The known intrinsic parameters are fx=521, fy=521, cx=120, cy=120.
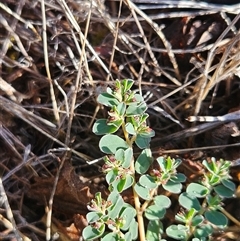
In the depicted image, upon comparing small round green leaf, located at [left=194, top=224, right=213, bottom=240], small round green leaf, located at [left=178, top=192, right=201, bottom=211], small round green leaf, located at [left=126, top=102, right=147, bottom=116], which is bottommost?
small round green leaf, located at [left=194, top=224, right=213, bottom=240]

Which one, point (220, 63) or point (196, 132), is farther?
point (196, 132)

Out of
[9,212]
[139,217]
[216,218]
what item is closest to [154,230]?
[139,217]

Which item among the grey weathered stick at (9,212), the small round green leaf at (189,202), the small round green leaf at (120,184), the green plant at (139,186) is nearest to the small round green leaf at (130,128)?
the green plant at (139,186)

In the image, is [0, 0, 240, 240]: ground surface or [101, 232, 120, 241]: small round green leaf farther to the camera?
[0, 0, 240, 240]: ground surface

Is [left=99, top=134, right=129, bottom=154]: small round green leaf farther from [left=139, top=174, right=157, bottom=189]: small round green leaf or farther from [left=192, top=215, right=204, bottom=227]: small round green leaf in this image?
[left=192, top=215, right=204, bottom=227]: small round green leaf

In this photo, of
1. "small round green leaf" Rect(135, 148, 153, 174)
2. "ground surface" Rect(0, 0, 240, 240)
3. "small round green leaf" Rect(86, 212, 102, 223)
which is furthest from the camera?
"ground surface" Rect(0, 0, 240, 240)

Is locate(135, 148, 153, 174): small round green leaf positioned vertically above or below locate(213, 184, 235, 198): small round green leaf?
above

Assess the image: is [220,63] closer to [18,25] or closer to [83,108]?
[83,108]

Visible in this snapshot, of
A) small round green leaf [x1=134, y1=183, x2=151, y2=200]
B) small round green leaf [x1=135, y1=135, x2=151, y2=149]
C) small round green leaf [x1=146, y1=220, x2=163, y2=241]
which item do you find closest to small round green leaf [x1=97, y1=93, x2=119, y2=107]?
small round green leaf [x1=135, y1=135, x2=151, y2=149]

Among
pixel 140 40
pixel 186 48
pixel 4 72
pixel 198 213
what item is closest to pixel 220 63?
pixel 186 48
